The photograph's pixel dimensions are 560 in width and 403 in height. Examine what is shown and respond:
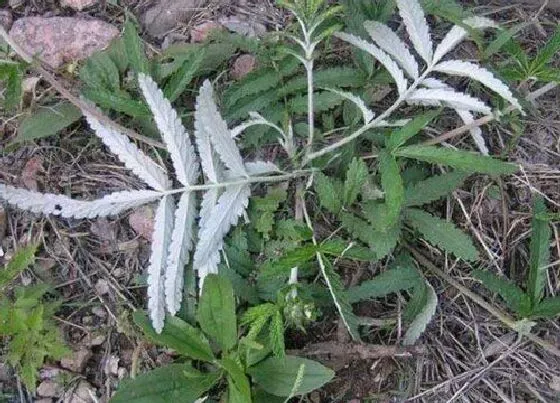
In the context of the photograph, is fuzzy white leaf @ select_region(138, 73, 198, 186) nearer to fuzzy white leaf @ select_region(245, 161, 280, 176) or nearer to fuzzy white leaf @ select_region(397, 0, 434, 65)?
fuzzy white leaf @ select_region(245, 161, 280, 176)

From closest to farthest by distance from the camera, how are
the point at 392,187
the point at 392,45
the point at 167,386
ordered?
the point at 392,187
the point at 167,386
the point at 392,45

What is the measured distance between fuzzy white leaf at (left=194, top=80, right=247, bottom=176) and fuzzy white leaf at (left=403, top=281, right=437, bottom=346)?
606mm

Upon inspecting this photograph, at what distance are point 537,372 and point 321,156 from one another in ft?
2.61

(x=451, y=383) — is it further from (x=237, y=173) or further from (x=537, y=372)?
(x=237, y=173)

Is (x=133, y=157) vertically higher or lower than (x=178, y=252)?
Result: higher

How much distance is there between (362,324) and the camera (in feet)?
6.40

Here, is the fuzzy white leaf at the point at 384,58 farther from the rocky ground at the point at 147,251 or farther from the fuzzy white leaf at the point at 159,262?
the fuzzy white leaf at the point at 159,262

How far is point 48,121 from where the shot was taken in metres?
2.05

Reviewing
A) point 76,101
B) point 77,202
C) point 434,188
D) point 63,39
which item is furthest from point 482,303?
point 63,39

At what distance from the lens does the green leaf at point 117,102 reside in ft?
6.51

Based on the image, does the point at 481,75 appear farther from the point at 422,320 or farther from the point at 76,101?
the point at 76,101

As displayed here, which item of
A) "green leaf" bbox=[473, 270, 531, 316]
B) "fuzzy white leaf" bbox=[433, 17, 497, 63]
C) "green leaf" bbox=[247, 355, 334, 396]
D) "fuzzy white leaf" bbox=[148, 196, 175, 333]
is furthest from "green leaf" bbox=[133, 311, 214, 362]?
"fuzzy white leaf" bbox=[433, 17, 497, 63]

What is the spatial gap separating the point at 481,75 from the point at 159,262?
928 mm

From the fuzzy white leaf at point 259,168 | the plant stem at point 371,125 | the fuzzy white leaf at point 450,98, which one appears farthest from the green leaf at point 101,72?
the fuzzy white leaf at point 450,98
